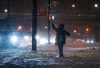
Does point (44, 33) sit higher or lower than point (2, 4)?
lower

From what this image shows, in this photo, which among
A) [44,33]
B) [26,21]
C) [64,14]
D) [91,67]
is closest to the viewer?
[91,67]

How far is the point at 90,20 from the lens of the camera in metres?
93.8

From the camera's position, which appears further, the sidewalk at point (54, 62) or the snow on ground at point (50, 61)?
the snow on ground at point (50, 61)

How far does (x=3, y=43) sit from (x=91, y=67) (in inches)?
931

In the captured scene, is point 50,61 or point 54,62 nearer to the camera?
point 54,62

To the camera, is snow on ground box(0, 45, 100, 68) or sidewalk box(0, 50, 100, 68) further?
snow on ground box(0, 45, 100, 68)

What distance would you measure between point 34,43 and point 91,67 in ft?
39.3

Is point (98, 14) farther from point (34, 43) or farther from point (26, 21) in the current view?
point (34, 43)

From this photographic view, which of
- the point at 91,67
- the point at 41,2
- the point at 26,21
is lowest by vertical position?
the point at 91,67

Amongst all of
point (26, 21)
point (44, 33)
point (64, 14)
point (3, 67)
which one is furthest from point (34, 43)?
point (64, 14)

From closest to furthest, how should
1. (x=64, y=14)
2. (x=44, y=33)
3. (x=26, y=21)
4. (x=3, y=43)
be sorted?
(x=3, y=43)
(x=44, y=33)
(x=26, y=21)
(x=64, y=14)

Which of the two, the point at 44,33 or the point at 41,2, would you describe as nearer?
the point at 44,33

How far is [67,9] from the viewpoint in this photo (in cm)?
9881

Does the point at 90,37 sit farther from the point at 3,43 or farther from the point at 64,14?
the point at 3,43
